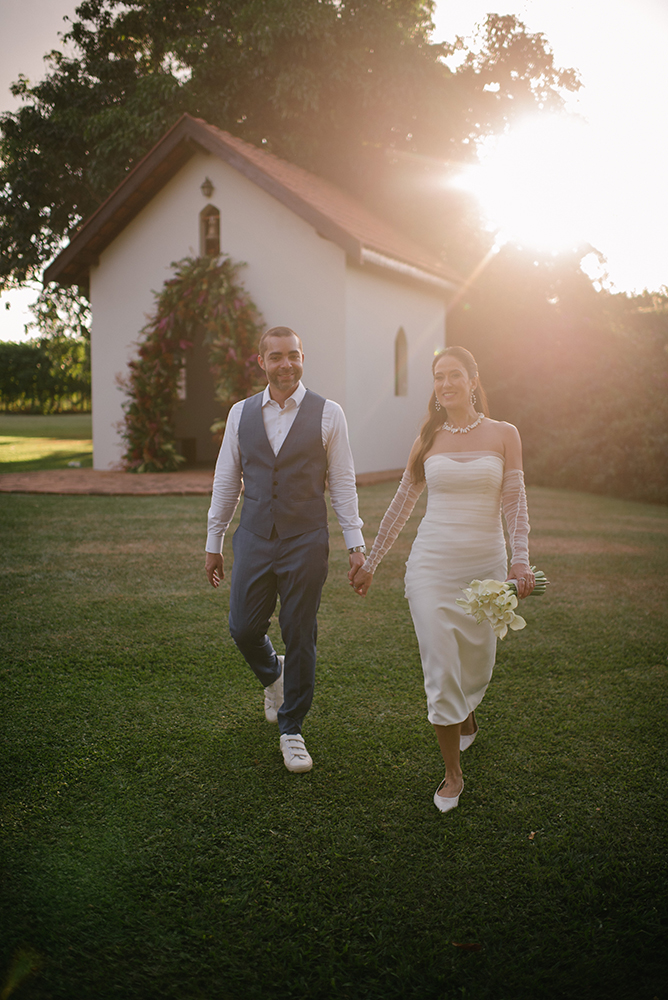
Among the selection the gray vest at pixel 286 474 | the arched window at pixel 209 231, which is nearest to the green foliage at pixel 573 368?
the arched window at pixel 209 231

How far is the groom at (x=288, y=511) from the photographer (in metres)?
3.35

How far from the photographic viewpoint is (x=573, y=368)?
712 inches

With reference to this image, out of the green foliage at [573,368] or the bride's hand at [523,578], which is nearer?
the bride's hand at [523,578]

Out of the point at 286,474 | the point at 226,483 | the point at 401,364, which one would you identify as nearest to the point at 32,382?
the point at 401,364

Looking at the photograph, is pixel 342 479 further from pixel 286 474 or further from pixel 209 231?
pixel 209 231

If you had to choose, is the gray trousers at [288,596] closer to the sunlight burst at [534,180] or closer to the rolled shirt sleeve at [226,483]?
the rolled shirt sleeve at [226,483]

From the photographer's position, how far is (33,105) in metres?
21.9

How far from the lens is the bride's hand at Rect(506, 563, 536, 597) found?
3.07 meters

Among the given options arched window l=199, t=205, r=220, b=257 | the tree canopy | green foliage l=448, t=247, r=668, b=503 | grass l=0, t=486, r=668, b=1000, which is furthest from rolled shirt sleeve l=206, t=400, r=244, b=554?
the tree canopy

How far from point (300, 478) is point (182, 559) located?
454cm

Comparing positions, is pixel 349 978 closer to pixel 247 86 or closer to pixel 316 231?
pixel 316 231

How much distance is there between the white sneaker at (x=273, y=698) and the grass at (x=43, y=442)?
13975 mm

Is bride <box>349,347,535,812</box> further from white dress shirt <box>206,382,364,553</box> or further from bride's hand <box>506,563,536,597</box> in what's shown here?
white dress shirt <box>206,382,364,553</box>

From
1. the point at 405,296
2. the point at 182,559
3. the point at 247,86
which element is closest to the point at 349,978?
the point at 182,559
